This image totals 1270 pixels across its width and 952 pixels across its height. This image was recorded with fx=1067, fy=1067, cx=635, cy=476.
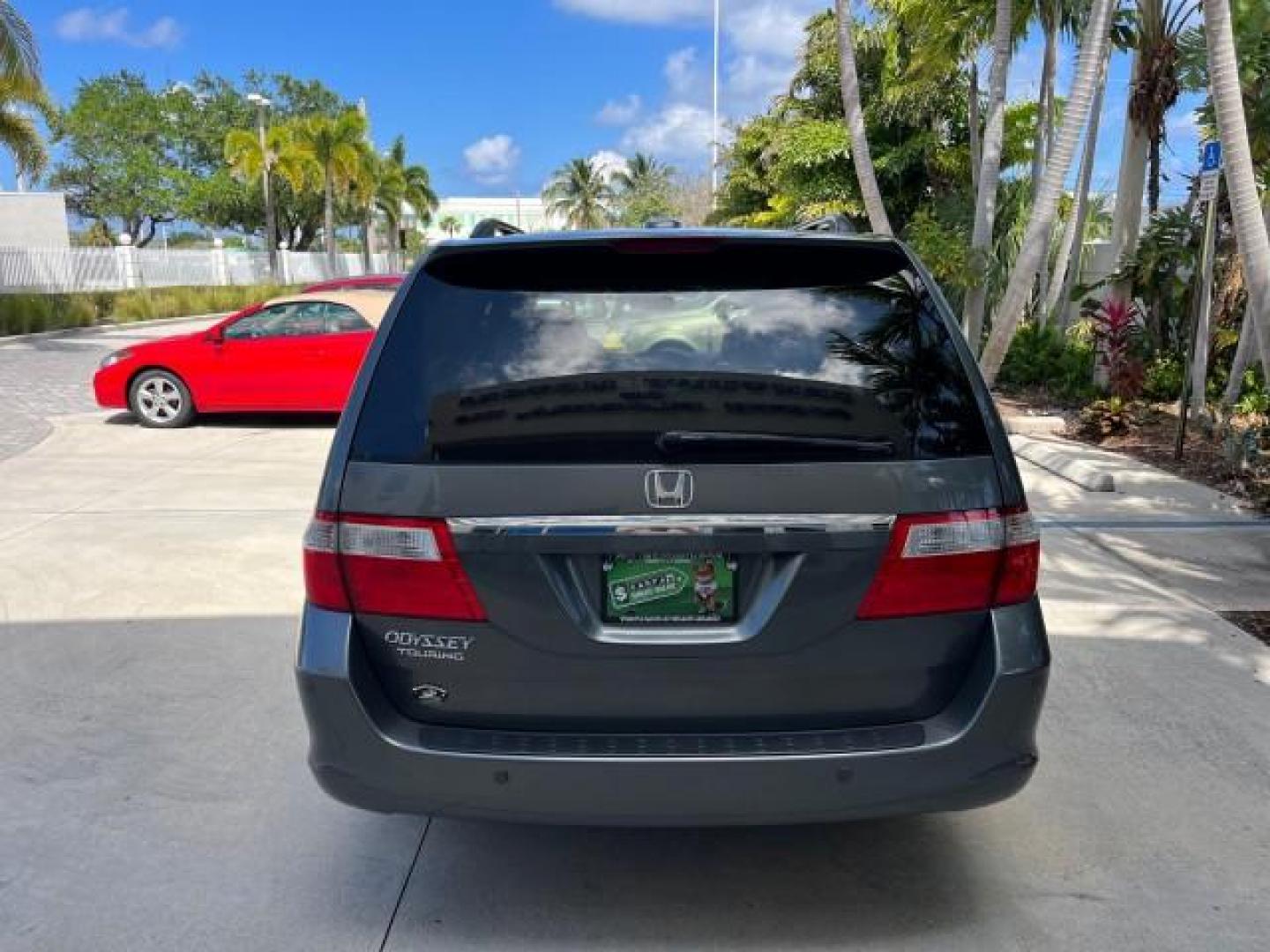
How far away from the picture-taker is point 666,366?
2.73m

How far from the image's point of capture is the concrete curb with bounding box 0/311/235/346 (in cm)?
2278

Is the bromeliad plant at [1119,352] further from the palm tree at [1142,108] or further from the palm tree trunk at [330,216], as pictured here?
the palm tree trunk at [330,216]

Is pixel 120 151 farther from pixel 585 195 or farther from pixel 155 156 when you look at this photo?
pixel 585 195

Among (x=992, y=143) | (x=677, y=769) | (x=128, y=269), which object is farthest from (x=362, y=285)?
(x=128, y=269)

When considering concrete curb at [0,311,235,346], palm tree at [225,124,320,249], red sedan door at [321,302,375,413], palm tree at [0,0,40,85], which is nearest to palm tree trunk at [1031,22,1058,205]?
red sedan door at [321,302,375,413]

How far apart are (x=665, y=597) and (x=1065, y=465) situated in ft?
24.8

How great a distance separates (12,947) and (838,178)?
24.5 m

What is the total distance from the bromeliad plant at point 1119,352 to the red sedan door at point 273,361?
27.9 feet

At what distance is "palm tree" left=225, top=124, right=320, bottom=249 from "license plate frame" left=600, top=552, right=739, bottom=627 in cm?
4637

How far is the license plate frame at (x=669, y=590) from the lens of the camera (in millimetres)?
2580

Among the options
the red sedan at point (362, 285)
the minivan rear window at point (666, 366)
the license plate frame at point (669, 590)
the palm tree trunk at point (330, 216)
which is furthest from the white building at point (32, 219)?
the license plate frame at point (669, 590)

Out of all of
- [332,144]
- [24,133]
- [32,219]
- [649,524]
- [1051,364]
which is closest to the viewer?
[649,524]

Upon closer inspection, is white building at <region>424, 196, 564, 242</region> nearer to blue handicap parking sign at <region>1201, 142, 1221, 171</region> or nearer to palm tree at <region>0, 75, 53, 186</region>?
palm tree at <region>0, 75, 53, 186</region>

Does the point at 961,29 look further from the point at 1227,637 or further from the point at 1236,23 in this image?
the point at 1227,637
